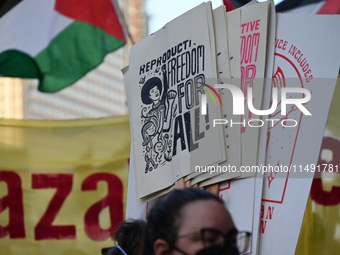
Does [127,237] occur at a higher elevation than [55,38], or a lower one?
lower

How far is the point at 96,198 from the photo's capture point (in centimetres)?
591

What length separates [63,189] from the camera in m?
5.93

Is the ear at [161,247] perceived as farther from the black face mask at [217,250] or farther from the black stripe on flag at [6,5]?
the black stripe on flag at [6,5]

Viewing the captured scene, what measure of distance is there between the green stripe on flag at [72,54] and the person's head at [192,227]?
5197mm

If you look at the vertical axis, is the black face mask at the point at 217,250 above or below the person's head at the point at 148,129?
below

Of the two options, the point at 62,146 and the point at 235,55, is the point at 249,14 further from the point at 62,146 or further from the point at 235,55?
the point at 62,146

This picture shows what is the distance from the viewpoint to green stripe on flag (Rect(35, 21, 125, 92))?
7.27m

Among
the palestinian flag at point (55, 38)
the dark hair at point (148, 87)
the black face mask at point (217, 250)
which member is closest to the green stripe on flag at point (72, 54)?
the palestinian flag at point (55, 38)

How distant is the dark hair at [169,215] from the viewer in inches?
81.4

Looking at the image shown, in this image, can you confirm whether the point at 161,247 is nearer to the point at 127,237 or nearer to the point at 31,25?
the point at 127,237

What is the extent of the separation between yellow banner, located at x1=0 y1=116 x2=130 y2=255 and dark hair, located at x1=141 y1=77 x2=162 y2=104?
94.5 inches

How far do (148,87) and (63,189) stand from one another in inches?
101

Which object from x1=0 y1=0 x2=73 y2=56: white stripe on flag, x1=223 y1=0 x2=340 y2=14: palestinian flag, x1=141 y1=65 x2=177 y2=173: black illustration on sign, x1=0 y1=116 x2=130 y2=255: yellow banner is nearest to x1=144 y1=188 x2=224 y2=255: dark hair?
x1=141 y1=65 x2=177 y2=173: black illustration on sign

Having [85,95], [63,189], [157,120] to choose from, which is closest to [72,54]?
[63,189]
